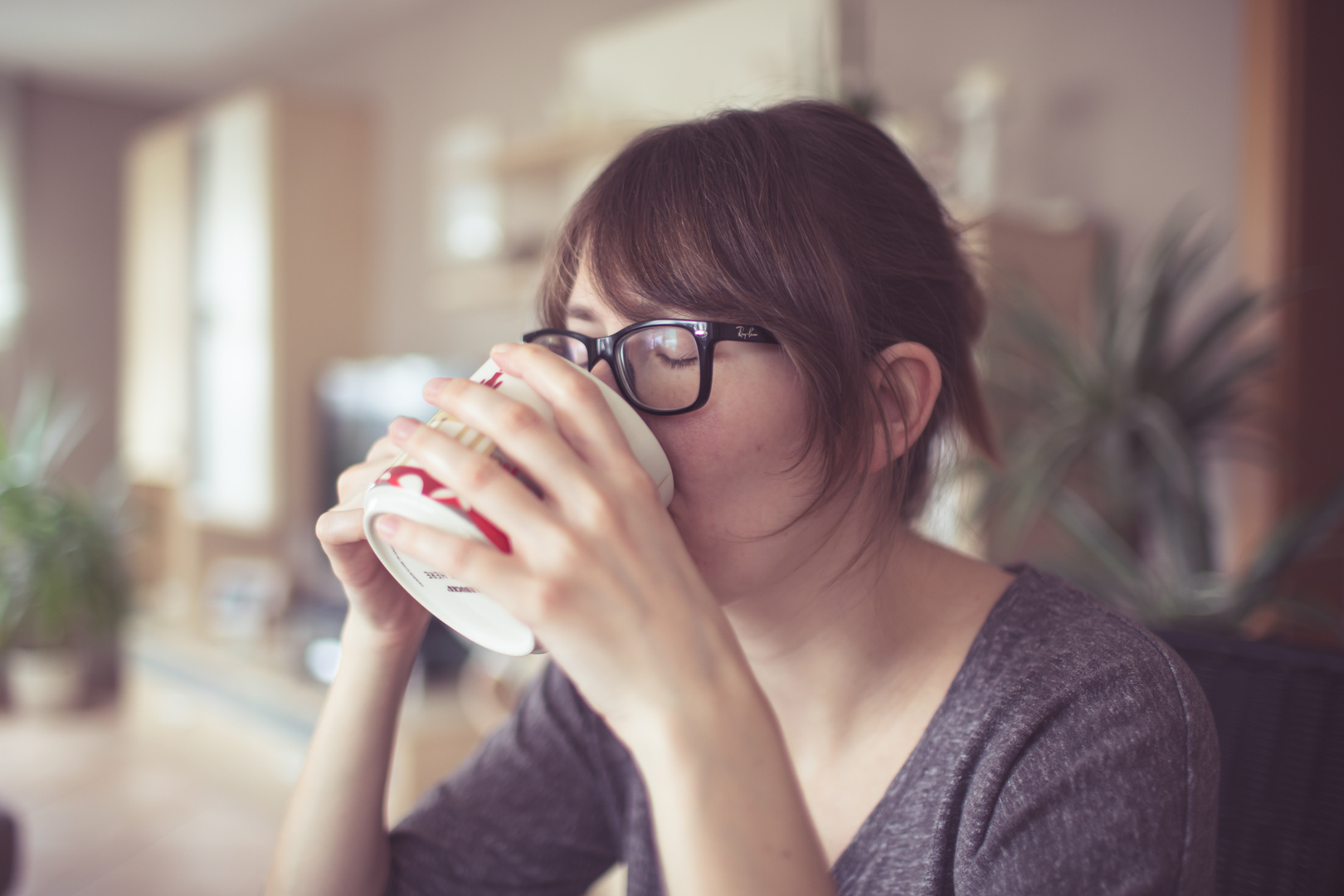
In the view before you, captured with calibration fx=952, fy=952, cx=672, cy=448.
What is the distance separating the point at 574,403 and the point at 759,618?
354 mm

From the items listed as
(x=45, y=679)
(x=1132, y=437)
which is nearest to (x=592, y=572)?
(x=1132, y=437)

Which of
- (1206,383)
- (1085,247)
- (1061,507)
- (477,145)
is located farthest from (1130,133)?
(477,145)

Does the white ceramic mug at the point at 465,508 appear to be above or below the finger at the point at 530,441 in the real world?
below

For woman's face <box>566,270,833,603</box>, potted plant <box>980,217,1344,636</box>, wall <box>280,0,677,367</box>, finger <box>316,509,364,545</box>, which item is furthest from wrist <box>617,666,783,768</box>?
wall <box>280,0,677,367</box>

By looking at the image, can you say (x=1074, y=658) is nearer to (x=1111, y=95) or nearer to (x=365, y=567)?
(x=365, y=567)

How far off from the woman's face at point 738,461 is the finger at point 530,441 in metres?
0.19

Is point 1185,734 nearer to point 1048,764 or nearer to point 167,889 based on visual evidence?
point 1048,764

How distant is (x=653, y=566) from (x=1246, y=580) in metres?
1.43

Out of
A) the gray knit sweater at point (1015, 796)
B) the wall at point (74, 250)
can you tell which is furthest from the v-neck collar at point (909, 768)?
the wall at point (74, 250)

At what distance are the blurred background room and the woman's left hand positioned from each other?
21.8 inches

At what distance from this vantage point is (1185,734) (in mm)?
615

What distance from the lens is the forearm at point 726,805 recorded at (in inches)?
17.9

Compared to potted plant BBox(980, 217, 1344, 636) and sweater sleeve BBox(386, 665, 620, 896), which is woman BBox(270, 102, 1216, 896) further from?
potted plant BBox(980, 217, 1344, 636)

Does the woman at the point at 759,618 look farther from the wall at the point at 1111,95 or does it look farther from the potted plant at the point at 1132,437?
the wall at the point at 1111,95
